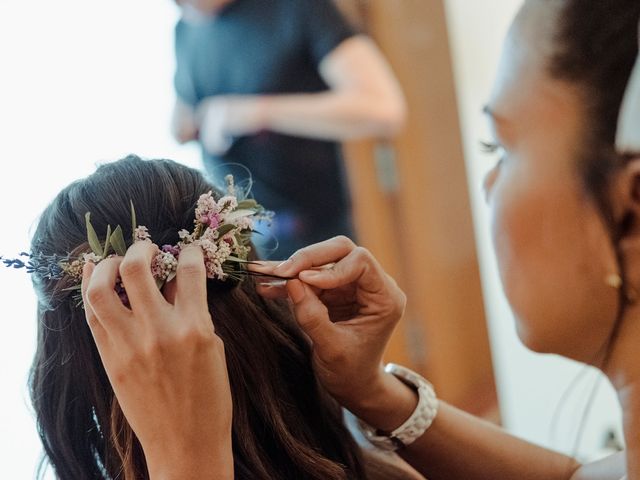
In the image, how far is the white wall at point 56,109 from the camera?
4.07 ft

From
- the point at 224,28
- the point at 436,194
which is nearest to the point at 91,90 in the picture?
the point at 224,28

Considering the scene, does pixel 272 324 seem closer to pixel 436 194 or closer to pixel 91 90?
pixel 91 90

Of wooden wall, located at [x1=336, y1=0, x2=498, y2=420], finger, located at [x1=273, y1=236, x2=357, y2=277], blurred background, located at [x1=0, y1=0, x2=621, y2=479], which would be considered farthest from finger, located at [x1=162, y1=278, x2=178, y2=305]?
wooden wall, located at [x1=336, y1=0, x2=498, y2=420]

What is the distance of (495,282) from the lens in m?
2.31

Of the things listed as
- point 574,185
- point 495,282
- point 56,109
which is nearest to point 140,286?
point 574,185

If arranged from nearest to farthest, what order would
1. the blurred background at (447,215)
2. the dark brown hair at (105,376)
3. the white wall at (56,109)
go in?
the dark brown hair at (105,376) < the white wall at (56,109) < the blurred background at (447,215)

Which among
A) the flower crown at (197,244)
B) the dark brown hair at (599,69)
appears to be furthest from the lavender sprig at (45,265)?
the dark brown hair at (599,69)

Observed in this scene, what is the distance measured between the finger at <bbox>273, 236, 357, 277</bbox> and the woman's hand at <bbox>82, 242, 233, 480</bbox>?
6.2 inches

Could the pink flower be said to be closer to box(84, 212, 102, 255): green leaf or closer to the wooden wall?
box(84, 212, 102, 255): green leaf

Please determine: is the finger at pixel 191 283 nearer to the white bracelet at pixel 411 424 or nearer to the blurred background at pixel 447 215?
the white bracelet at pixel 411 424

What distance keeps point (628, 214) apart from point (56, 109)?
1171mm

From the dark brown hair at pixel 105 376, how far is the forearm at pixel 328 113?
34.4 inches

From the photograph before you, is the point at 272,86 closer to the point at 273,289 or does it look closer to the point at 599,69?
the point at 273,289

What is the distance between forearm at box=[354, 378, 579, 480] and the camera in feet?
3.25
